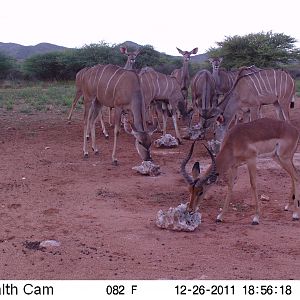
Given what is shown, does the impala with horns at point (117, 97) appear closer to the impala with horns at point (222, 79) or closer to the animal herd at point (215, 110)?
the animal herd at point (215, 110)

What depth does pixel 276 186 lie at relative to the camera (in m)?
8.79

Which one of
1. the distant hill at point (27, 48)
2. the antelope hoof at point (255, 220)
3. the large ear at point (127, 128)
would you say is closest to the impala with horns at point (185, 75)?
the large ear at point (127, 128)

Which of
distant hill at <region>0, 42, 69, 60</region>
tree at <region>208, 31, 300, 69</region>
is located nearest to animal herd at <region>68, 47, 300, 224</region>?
tree at <region>208, 31, 300, 69</region>

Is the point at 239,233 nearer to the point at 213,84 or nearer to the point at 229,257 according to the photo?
the point at 229,257

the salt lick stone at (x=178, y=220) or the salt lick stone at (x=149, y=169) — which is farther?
the salt lick stone at (x=149, y=169)

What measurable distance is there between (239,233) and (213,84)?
Result: 799 cm

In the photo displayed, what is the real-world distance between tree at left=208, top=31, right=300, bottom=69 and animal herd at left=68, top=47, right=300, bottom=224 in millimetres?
17034

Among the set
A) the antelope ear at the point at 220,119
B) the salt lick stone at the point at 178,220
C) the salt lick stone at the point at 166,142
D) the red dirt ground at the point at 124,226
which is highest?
the antelope ear at the point at 220,119

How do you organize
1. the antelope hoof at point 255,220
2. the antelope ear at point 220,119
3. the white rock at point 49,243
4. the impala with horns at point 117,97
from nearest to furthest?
the white rock at point 49,243 < the antelope hoof at point 255,220 < the impala with horns at point 117,97 < the antelope ear at point 220,119

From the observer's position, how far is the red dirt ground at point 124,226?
5.41 metres

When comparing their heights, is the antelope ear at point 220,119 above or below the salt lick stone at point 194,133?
above

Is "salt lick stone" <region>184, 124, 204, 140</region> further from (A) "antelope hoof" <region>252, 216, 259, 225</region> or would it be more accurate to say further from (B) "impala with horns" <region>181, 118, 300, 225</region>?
(A) "antelope hoof" <region>252, 216, 259, 225</region>

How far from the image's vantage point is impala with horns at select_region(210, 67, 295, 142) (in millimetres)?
11602

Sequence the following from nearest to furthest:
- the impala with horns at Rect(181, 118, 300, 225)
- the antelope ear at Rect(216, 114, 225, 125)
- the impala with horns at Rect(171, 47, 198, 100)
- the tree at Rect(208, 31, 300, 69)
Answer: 1. the impala with horns at Rect(181, 118, 300, 225)
2. the antelope ear at Rect(216, 114, 225, 125)
3. the impala with horns at Rect(171, 47, 198, 100)
4. the tree at Rect(208, 31, 300, 69)
